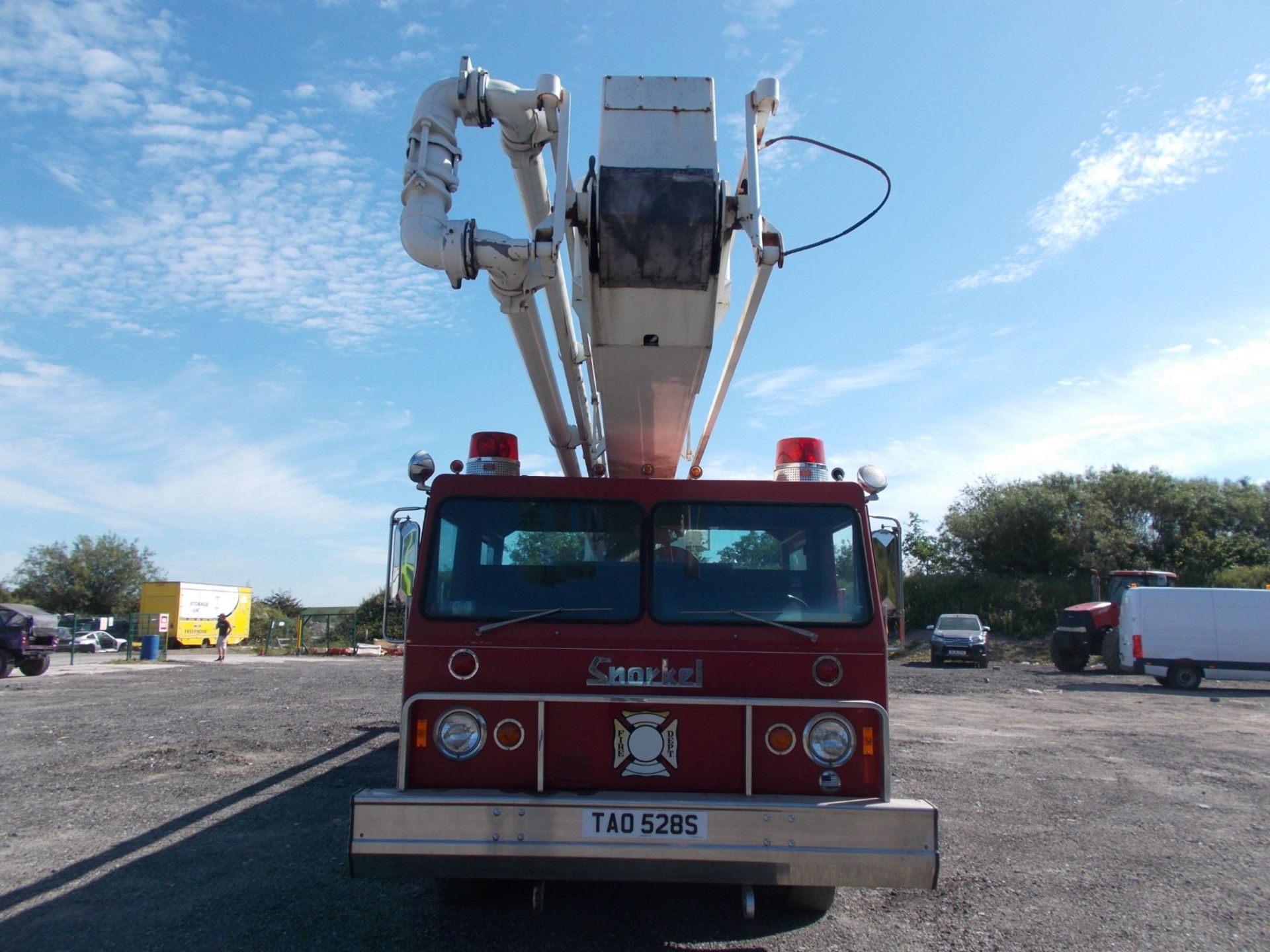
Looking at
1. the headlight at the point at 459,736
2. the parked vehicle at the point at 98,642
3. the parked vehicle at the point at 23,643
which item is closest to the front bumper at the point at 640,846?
the headlight at the point at 459,736

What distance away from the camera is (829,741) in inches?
160

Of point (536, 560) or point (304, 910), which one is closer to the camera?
point (536, 560)

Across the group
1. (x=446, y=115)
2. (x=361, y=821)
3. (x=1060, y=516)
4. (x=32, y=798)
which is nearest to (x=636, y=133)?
(x=446, y=115)

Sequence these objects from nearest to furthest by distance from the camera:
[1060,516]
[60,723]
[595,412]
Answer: [595,412] < [60,723] < [1060,516]

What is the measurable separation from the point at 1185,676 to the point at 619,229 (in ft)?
71.7

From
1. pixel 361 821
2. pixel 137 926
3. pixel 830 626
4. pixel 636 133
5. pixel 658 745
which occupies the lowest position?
pixel 137 926

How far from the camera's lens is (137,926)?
14.5ft

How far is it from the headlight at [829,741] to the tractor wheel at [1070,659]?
77.8 ft

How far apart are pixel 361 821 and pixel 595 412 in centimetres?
308

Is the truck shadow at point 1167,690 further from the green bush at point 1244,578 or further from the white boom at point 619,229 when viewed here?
the white boom at point 619,229

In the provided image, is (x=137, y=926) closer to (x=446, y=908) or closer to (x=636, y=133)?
(x=446, y=908)

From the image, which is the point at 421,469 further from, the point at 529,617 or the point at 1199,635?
the point at 1199,635

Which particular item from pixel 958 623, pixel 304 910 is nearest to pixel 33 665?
pixel 304 910

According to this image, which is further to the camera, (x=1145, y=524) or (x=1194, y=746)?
(x=1145, y=524)
